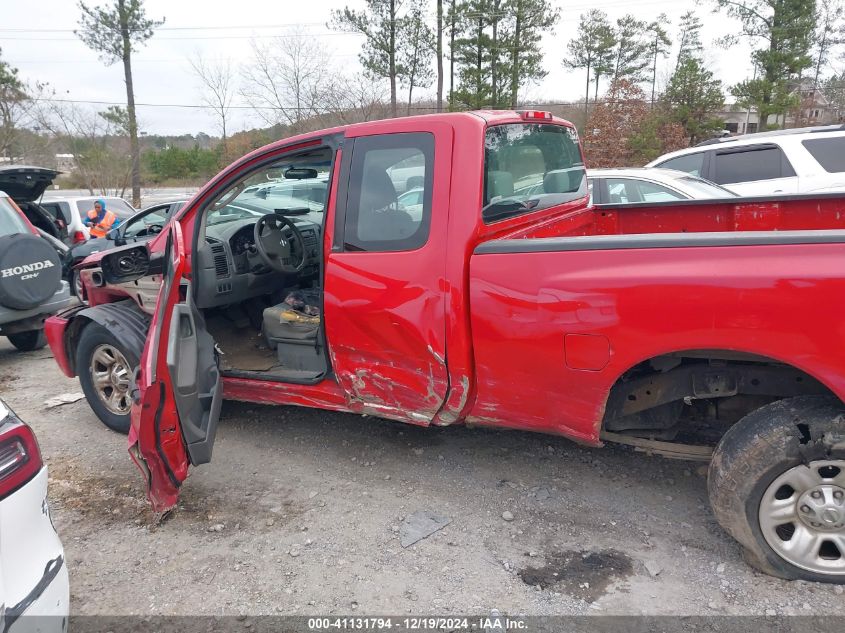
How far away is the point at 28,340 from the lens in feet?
22.1

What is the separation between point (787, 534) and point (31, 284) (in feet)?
20.6

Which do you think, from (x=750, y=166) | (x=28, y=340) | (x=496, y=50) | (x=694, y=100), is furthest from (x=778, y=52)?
(x=28, y=340)

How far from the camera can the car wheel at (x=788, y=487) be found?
2.32 m

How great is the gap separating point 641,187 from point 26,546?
6052mm

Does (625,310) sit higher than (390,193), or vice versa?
(390,193)

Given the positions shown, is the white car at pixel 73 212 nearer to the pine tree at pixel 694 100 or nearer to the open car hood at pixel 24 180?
the open car hood at pixel 24 180

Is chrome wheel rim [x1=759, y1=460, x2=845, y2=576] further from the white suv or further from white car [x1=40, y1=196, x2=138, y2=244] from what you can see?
white car [x1=40, y1=196, x2=138, y2=244]

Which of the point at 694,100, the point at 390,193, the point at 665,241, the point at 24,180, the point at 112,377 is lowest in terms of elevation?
the point at 112,377

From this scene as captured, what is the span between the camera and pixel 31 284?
5664 mm

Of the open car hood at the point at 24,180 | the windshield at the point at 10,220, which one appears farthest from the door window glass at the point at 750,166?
the open car hood at the point at 24,180

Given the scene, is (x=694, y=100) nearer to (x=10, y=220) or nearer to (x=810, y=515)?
(x=10, y=220)

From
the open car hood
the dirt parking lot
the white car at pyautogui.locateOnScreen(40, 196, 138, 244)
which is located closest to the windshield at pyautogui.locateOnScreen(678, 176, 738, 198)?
the dirt parking lot

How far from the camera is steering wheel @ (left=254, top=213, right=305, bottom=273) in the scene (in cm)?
407

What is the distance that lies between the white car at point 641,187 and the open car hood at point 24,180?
627cm
